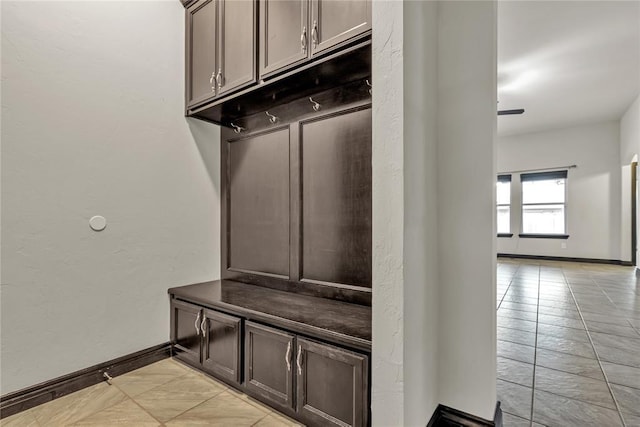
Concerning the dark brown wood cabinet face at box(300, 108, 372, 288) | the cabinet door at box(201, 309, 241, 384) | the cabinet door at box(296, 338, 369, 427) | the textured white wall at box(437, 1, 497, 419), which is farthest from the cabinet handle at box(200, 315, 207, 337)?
the textured white wall at box(437, 1, 497, 419)

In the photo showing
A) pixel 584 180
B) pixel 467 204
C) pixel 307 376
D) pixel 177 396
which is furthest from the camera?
pixel 584 180

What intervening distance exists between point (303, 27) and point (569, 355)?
308 cm

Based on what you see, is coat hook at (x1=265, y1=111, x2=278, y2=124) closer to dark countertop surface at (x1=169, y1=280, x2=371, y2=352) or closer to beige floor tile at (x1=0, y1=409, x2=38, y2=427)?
dark countertop surface at (x1=169, y1=280, x2=371, y2=352)

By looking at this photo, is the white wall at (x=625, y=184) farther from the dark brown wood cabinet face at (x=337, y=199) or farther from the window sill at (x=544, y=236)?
the dark brown wood cabinet face at (x=337, y=199)

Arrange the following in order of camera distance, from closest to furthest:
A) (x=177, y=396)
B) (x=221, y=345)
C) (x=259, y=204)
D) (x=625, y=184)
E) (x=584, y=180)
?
(x=177, y=396) → (x=221, y=345) → (x=259, y=204) → (x=625, y=184) → (x=584, y=180)

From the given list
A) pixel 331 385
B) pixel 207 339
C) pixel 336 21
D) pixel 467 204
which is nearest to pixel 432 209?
pixel 467 204

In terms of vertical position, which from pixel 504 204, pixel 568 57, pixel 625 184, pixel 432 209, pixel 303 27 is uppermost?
pixel 568 57

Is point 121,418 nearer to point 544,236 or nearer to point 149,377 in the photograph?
point 149,377

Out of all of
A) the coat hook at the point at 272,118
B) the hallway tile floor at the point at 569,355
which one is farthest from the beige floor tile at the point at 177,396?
the coat hook at the point at 272,118

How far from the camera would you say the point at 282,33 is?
1.94m

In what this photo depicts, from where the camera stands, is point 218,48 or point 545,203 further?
point 545,203

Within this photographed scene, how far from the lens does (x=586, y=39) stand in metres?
3.60

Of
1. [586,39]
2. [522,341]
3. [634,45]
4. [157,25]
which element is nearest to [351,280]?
[522,341]

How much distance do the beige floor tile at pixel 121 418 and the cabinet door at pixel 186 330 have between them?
0.48 meters
